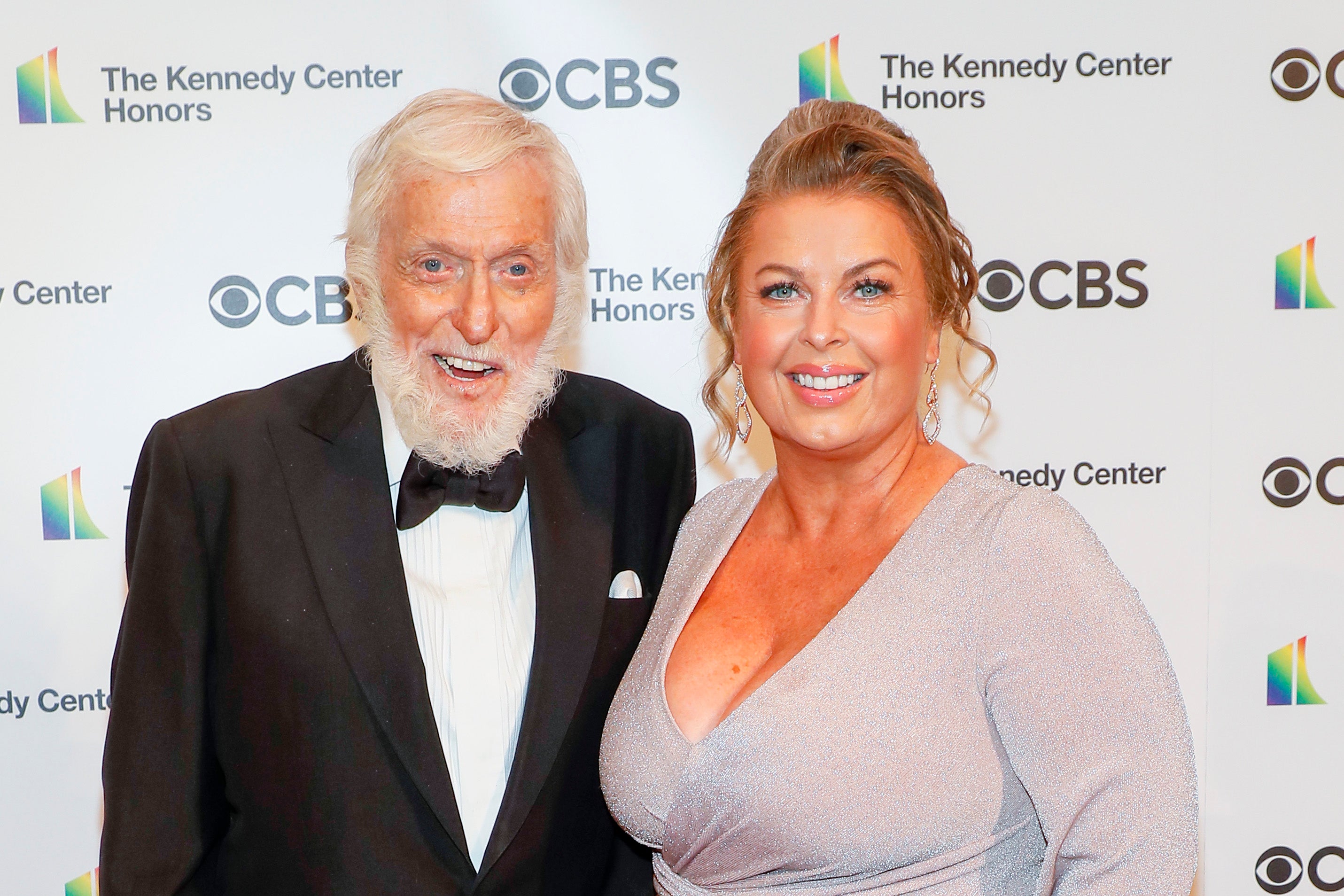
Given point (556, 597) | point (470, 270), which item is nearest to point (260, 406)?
point (470, 270)

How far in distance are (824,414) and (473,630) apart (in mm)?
678

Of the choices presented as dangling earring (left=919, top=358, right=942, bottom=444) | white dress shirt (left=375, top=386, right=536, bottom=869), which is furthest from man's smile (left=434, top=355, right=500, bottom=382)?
dangling earring (left=919, top=358, right=942, bottom=444)

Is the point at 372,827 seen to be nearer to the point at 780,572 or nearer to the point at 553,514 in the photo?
the point at 553,514

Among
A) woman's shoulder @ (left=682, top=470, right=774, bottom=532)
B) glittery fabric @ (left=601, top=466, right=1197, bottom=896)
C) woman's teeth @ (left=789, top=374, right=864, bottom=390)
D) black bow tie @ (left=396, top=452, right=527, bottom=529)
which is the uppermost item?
woman's teeth @ (left=789, top=374, right=864, bottom=390)

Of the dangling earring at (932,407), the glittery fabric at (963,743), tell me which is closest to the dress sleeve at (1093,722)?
the glittery fabric at (963,743)

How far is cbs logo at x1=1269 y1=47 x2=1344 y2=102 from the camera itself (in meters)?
2.97

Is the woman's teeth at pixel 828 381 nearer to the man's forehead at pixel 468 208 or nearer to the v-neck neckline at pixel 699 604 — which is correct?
the v-neck neckline at pixel 699 604

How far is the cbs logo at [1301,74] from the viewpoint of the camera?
2.97 metres

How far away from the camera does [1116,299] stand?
9.88 feet

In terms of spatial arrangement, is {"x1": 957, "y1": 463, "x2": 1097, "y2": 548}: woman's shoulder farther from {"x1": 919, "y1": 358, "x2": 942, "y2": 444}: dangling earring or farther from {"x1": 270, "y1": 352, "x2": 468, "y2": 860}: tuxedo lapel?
{"x1": 270, "y1": 352, "x2": 468, "y2": 860}: tuxedo lapel

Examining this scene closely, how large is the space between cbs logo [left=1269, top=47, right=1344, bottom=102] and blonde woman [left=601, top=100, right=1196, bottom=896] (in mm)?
1628

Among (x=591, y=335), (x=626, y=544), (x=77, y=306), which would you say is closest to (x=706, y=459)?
(x=591, y=335)

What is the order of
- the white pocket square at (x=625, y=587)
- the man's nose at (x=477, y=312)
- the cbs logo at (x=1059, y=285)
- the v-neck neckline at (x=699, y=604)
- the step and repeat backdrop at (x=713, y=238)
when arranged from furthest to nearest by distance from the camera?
1. the cbs logo at (x=1059, y=285)
2. the step and repeat backdrop at (x=713, y=238)
3. the white pocket square at (x=625, y=587)
4. the man's nose at (x=477, y=312)
5. the v-neck neckline at (x=699, y=604)

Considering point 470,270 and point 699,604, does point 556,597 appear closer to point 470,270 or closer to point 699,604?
point 699,604
